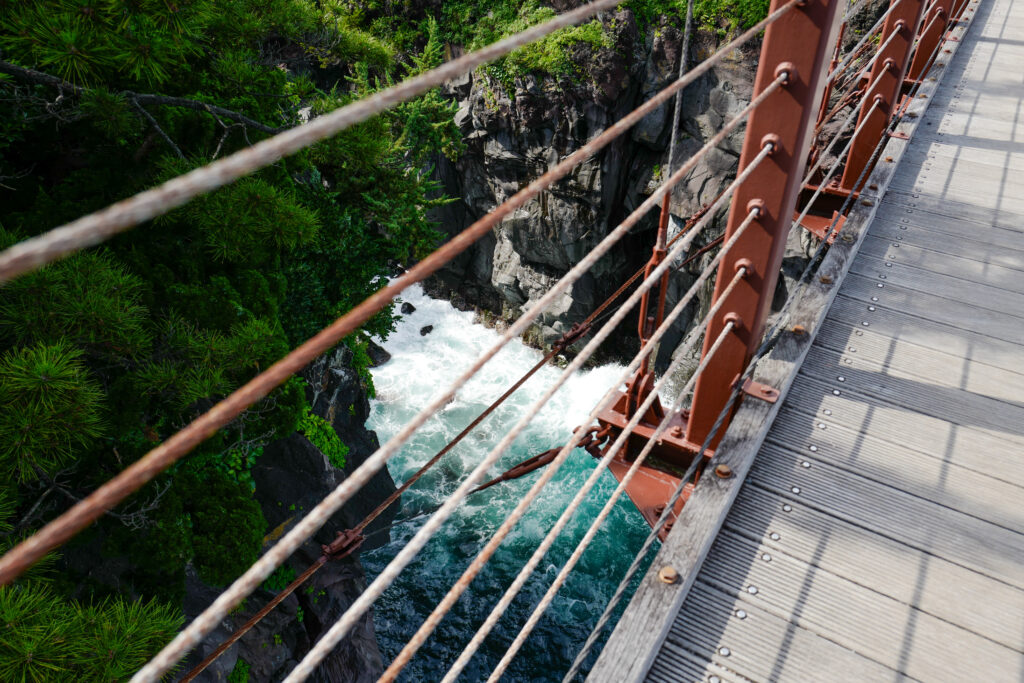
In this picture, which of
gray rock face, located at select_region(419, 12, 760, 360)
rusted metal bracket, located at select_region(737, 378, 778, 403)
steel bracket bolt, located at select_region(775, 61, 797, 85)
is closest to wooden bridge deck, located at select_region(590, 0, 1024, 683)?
rusted metal bracket, located at select_region(737, 378, 778, 403)

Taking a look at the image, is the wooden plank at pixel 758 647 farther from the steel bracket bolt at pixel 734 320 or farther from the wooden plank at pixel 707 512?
the steel bracket bolt at pixel 734 320

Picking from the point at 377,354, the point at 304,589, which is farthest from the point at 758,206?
the point at 377,354

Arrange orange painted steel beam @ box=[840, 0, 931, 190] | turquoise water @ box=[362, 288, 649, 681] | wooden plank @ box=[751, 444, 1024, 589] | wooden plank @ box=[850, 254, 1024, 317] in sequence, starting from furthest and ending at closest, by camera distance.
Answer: turquoise water @ box=[362, 288, 649, 681], orange painted steel beam @ box=[840, 0, 931, 190], wooden plank @ box=[850, 254, 1024, 317], wooden plank @ box=[751, 444, 1024, 589]

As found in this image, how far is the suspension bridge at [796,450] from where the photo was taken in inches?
56.6

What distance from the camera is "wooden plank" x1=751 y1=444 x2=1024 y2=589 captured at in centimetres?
190

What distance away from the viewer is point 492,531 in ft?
42.0

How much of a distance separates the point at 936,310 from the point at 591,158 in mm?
12121

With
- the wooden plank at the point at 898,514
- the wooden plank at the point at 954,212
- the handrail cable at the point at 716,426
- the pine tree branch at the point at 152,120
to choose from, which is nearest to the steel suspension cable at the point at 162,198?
the handrail cable at the point at 716,426

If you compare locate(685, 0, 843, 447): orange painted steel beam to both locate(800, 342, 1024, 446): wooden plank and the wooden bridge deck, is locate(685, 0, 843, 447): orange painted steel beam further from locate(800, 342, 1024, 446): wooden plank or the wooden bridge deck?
locate(800, 342, 1024, 446): wooden plank

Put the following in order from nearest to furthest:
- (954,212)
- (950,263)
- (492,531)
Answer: (950,263) → (954,212) → (492,531)

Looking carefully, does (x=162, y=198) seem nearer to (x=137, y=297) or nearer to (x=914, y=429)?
(x=914, y=429)

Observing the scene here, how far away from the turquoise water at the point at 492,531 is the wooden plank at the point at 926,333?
956 centimetres

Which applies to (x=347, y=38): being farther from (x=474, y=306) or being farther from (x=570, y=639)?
(x=474, y=306)

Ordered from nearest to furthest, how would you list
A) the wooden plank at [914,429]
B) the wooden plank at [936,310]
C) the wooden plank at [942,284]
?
the wooden plank at [914,429]
the wooden plank at [936,310]
the wooden plank at [942,284]
